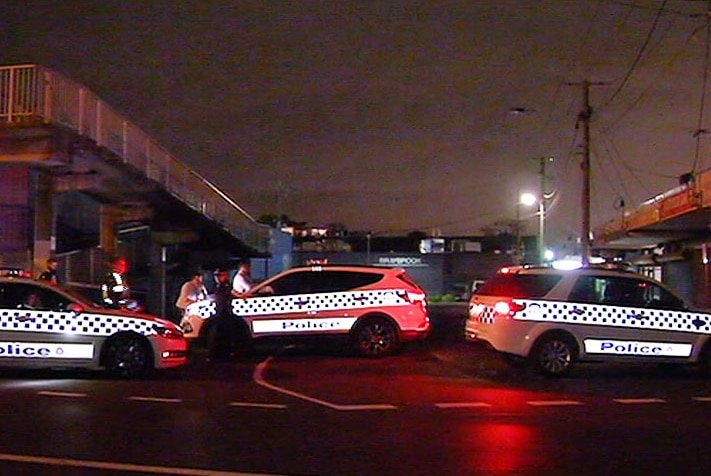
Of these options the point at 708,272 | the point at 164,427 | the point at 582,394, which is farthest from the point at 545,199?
the point at 164,427

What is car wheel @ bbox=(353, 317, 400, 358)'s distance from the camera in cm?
1844

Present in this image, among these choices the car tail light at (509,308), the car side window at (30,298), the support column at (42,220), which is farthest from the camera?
the support column at (42,220)

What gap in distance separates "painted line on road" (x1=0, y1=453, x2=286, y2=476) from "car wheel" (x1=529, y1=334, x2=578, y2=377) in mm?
8173

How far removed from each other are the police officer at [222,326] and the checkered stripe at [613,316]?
463cm

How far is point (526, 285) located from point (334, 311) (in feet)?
13.8

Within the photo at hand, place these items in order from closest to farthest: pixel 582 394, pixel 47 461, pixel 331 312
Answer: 1. pixel 47 461
2. pixel 582 394
3. pixel 331 312

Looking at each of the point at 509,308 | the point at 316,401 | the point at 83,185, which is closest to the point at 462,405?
the point at 316,401

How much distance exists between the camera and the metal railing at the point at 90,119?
18.7m

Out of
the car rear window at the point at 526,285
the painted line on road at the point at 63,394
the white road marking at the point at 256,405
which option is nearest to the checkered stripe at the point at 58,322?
the painted line on road at the point at 63,394

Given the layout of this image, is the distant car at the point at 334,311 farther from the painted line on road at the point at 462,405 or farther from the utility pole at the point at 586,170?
the utility pole at the point at 586,170

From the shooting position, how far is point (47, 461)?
27.7ft

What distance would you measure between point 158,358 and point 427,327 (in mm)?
5971

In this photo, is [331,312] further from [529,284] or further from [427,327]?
[529,284]

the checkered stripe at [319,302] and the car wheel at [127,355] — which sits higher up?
the checkered stripe at [319,302]
